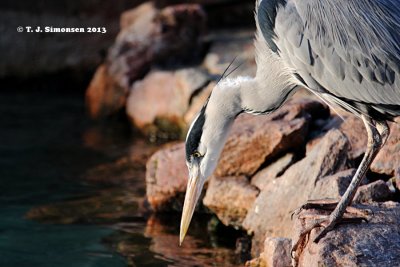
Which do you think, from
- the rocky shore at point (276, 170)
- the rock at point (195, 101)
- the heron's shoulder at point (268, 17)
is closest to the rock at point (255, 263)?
the rocky shore at point (276, 170)

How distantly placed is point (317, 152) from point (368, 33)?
4.19ft

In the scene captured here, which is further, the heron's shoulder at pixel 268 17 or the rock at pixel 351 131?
the rock at pixel 351 131

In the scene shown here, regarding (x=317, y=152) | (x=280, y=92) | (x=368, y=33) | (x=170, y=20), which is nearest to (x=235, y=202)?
(x=317, y=152)

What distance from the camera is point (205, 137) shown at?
4.57 metres

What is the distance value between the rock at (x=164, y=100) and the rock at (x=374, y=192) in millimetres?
3789

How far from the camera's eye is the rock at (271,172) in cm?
579

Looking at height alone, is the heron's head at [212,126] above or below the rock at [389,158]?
above

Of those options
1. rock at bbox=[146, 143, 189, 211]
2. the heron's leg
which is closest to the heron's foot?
the heron's leg

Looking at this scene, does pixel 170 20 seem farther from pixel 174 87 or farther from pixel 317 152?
pixel 317 152

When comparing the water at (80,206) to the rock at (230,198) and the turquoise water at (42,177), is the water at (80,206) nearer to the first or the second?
the turquoise water at (42,177)

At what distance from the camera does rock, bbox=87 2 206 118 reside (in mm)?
9352

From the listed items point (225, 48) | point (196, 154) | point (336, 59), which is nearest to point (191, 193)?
point (196, 154)

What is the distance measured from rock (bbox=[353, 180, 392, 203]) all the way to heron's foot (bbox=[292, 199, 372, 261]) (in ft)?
1.75

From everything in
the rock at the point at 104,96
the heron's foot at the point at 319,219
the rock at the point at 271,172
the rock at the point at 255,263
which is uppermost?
the rock at the point at 104,96
